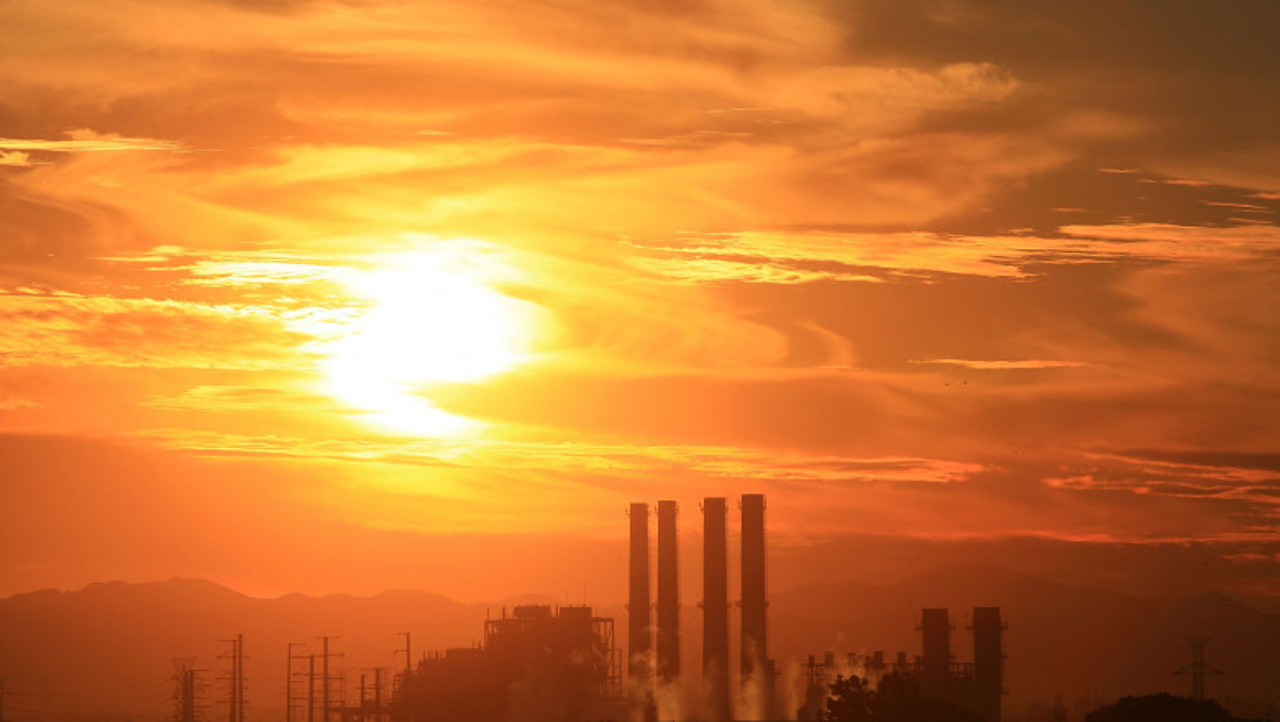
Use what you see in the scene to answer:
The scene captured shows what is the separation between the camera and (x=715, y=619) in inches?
4754

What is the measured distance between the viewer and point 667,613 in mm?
125812

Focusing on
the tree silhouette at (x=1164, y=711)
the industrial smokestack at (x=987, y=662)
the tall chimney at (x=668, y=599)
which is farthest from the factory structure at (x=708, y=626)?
the tree silhouette at (x=1164, y=711)

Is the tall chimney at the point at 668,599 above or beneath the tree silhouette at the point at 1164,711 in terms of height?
above

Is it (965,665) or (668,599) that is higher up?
(668,599)

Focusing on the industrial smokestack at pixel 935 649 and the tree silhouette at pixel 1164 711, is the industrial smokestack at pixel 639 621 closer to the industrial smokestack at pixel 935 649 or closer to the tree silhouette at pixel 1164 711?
the industrial smokestack at pixel 935 649

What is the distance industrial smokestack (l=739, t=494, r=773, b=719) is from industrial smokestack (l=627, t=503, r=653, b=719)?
7396 millimetres

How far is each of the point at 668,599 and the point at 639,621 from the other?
3.05 m

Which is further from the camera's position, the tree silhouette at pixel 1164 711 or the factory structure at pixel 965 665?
the factory structure at pixel 965 665

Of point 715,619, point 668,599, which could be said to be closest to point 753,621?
point 715,619

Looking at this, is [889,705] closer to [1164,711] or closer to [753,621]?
[1164,711]

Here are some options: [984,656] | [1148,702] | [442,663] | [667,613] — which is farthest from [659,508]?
[1148,702]

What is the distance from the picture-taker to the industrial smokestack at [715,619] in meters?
120

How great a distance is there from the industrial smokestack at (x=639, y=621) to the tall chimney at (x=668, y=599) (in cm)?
93

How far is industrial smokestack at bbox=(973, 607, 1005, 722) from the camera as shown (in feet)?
365
